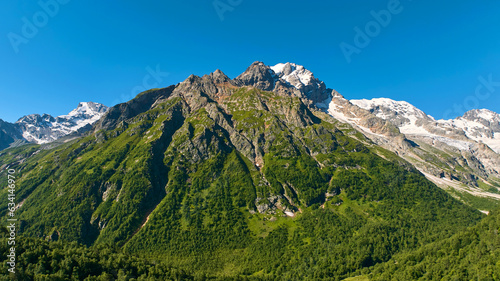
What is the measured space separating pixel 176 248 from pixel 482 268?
192 metres

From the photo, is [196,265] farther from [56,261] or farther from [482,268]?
[482,268]

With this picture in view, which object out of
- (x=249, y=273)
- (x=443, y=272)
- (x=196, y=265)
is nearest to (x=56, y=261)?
(x=196, y=265)

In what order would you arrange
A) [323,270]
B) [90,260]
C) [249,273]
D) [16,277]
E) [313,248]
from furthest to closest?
[313,248] < [249,273] < [323,270] < [90,260] < [16,277]

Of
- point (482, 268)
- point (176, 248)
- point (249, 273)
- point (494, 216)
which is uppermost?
point (494, 216)

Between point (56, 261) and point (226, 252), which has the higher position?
point (56, 261)

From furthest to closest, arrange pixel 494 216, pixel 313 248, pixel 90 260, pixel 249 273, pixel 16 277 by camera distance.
Answer: pixel 313 248 < pixel 249 273 < pixel 494 216 < pixel 90 260 < pixel 16 277

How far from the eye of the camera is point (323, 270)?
159 meters

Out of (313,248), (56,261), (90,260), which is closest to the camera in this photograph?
(56,261)

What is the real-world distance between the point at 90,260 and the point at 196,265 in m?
97.3

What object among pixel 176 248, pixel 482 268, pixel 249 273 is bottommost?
pixel 249 273

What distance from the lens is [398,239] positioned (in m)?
195

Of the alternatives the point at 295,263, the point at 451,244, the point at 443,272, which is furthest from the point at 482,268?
the point at 295,263

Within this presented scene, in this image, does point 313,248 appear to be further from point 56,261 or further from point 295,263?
point 56,261

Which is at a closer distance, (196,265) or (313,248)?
(196,265)
